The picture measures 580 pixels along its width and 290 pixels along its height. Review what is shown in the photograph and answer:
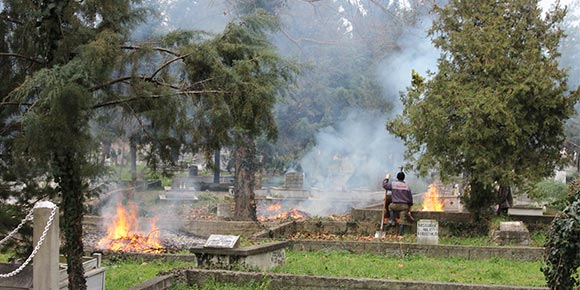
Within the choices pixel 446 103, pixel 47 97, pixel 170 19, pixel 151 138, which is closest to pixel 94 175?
pixel 151 138

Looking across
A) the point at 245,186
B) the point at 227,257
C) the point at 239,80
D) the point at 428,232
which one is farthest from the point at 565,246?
the point at 245,186

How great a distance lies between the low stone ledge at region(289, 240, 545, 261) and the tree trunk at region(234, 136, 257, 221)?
7754 mm

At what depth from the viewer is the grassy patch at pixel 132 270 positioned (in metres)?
11.4

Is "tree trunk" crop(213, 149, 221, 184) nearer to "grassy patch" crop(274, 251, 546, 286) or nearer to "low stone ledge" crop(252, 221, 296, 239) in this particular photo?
"low stone ledge" crop(252, 221, 296, 239)

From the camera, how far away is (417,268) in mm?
12977

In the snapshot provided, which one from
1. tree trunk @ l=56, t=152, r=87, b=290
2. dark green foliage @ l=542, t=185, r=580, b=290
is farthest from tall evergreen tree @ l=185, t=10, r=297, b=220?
dark green foliage @ l=542, t=185, r=580, b=290

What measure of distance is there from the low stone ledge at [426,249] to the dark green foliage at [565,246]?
264 inches

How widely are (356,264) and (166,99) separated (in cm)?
624

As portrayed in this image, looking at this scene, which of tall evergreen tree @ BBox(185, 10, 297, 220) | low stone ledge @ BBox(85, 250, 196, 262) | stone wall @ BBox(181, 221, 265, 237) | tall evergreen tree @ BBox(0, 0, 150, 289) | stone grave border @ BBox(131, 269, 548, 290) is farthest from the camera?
stone wall @ BBox(181, 221, 265, 237)

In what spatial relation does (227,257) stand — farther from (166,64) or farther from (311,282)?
(166,64)

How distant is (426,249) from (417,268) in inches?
78.6

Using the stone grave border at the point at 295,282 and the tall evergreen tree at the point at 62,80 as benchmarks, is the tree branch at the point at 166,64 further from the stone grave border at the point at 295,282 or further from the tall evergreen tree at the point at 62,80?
the stone grave border at the point at 295,282

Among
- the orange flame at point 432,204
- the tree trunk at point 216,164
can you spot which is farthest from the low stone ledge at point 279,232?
the orange flame at point 432,204

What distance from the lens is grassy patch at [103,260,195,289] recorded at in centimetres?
1139
